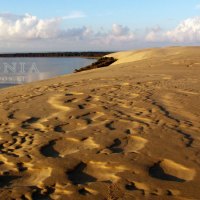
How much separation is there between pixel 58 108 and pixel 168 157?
301cm

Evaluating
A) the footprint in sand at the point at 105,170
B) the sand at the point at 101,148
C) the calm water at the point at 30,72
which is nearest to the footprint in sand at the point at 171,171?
the sand at the point at 101,148

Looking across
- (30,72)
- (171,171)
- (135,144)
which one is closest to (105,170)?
(171,171)

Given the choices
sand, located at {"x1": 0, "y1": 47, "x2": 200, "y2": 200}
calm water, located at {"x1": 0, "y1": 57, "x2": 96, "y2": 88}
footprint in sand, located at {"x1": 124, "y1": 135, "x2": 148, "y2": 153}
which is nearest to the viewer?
sand, located at {"x1": 0, "y1": 47, "x2": 200, "y2": 200}

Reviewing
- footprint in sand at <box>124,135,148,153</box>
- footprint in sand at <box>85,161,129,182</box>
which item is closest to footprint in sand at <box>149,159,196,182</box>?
footprint in sand at <box>85,161,129,182</box>

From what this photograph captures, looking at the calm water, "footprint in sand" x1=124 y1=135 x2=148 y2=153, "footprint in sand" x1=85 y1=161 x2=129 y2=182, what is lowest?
the calm water

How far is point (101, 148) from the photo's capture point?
4.21 meters

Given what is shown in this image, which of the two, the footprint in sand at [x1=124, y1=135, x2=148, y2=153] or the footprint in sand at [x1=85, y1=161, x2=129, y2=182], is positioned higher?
the footprint in sand at [x1=124, y1=135, x2=148, y2=153]

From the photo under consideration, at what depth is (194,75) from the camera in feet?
36.9

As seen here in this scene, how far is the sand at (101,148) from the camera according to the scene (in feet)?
10.6

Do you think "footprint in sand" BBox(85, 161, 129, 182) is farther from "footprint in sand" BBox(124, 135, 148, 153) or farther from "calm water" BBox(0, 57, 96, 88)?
"calm water" BBox(0, 57, 96, 88)

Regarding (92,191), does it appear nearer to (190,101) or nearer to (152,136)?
(152,136)

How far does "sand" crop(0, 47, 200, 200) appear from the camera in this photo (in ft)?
10.6

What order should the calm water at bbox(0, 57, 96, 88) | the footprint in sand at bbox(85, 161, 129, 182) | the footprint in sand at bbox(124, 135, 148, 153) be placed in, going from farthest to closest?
1. the calm water at bbox(0, 57, 96, 88)
2. the footprint in sand at bbox(124, 135, 148, 153)
3. the footprint in sand at bbox(85, 161, 129, 182)

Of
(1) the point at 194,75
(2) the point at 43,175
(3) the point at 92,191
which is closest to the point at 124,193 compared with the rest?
(3) the point at 92,191
